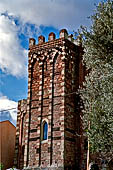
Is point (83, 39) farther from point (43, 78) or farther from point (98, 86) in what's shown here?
point (43, 78)

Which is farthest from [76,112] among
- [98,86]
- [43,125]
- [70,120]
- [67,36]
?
[98,86]

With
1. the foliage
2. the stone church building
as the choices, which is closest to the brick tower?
the stone church building

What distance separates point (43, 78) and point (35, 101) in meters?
1.50

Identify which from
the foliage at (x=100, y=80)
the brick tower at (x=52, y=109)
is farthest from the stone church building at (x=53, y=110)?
the foliage at (x=100, y=80)

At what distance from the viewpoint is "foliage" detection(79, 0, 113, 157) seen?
34.9ft

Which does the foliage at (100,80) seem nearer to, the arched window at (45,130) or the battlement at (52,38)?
the arched window at (45,130)

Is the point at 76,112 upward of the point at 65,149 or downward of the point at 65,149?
upward

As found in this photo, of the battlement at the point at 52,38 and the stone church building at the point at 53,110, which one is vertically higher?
the battlement at the point at 52,38

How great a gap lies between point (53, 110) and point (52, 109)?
0.09 metres

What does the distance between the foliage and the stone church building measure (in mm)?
4466

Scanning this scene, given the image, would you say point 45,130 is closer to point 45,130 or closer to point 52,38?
point 45,130

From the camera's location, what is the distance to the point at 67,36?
734 inches

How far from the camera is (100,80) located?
37.3 ft

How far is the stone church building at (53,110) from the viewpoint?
16297 mm
